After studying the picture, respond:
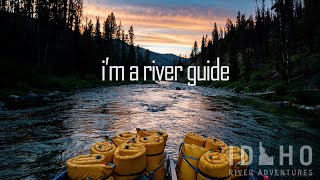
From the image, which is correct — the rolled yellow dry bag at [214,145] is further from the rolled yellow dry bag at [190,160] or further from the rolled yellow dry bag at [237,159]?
the rolled yellow dry bag at [190,160]

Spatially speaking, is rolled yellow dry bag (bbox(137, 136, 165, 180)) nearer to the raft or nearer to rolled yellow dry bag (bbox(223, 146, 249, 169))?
the raft

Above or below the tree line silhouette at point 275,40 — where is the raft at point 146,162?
below

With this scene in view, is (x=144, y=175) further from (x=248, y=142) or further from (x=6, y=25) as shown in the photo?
(x=6, y=25)

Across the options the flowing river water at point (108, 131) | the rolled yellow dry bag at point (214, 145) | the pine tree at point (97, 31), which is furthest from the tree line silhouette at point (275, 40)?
the pine tree at point (97, 31)

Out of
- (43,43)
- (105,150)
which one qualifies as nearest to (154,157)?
(105,150)

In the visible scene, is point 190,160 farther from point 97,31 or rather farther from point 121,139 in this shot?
point 97,31

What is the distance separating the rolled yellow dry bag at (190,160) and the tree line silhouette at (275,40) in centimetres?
2754

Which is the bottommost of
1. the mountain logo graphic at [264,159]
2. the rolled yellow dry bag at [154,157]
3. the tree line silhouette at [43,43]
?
the mountain logo graphic at [264,159]

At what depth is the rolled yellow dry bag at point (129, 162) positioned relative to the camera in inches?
160

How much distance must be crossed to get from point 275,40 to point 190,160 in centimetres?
6228

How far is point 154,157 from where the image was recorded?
4.73 meters

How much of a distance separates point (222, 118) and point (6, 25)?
113 feet

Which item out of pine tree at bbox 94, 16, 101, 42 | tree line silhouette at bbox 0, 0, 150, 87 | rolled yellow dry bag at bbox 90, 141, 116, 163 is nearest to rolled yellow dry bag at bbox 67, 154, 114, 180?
rolled yellow dry bag at bbox 90, 141, 116, 163

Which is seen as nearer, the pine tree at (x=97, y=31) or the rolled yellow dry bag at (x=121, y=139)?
the rolled yellow dry bag at (x=121, y=139)
